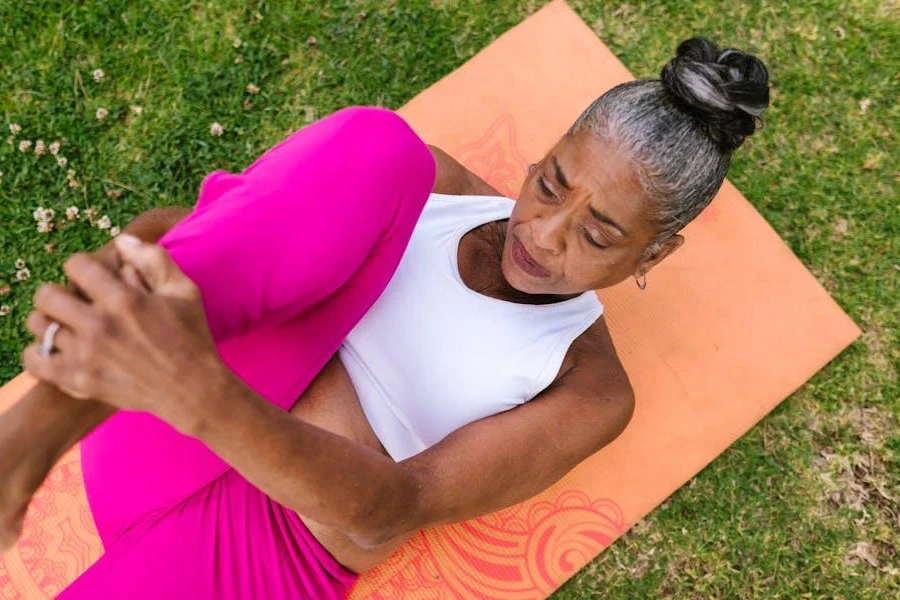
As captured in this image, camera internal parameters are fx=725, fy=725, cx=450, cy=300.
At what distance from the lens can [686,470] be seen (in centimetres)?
269

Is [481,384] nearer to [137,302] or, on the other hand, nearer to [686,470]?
[137,302]

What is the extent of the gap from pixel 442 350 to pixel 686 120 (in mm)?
838

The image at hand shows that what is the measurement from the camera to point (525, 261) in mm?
1927

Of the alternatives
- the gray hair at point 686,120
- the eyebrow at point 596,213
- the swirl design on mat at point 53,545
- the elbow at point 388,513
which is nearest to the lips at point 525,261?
the eyebrow at point 596,213

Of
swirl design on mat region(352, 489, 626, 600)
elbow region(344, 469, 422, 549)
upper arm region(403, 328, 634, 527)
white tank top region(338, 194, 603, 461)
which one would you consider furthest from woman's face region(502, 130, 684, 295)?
swirl design on mat region(352, 489, 626, 600)

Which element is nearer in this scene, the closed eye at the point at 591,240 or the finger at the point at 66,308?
the finger at the point at 66,308

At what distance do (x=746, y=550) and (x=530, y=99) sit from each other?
6.50 ft

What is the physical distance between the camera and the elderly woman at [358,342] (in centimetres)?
128

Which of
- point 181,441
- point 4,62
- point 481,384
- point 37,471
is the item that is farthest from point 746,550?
point 4,62

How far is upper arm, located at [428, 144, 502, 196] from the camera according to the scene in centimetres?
229

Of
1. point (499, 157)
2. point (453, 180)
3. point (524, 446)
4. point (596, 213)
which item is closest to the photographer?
point (596, 213)

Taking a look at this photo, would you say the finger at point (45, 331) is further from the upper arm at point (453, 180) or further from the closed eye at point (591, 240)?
the upper arm at point (453, 180)

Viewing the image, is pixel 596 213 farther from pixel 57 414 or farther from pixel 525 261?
pixel 57 414

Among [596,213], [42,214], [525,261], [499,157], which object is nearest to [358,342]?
[525,261]
